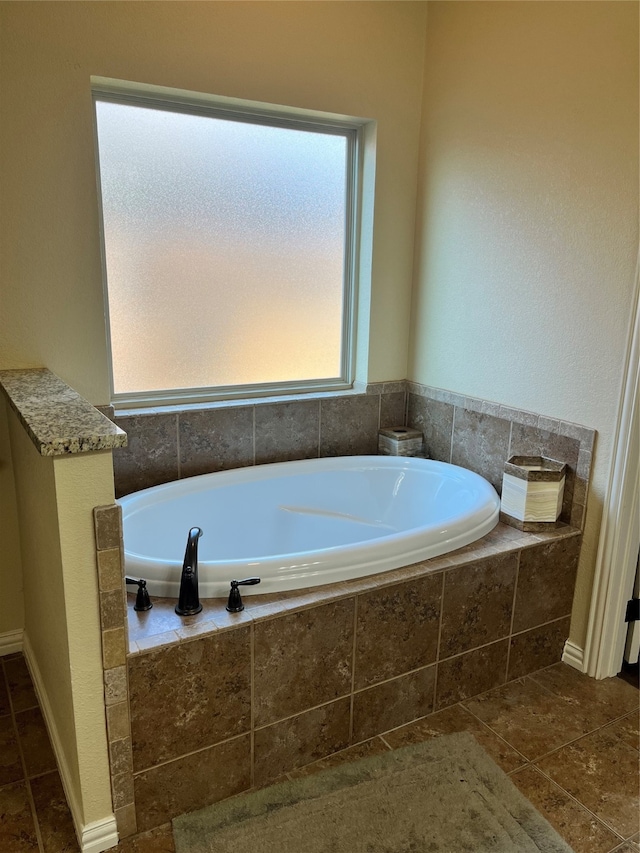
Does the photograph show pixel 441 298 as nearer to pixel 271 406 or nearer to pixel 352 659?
pixel 271 406

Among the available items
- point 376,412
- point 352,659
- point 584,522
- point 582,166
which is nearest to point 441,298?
point 376,412

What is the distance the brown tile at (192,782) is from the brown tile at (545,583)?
3.49 feet

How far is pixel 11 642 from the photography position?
93.9 inches

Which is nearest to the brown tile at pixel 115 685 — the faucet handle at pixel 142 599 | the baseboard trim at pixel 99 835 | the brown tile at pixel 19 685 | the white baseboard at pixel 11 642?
the faucet handle at pixel 142 599

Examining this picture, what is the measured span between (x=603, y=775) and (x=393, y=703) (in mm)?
632

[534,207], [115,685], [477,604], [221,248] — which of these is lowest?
[477,604]

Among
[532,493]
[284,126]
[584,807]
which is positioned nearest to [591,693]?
[584,807]

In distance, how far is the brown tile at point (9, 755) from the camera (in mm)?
1786

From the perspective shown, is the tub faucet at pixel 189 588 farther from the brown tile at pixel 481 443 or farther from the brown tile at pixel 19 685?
the brown tile at pixel 481 443

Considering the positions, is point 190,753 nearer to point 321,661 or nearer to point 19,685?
point 321,661

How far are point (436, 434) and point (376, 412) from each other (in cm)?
30

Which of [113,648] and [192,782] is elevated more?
[113,648]

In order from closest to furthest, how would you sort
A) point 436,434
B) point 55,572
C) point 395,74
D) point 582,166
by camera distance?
point 55,572, point 582,166, point 395,74, point 436,434

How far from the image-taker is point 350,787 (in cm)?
176
